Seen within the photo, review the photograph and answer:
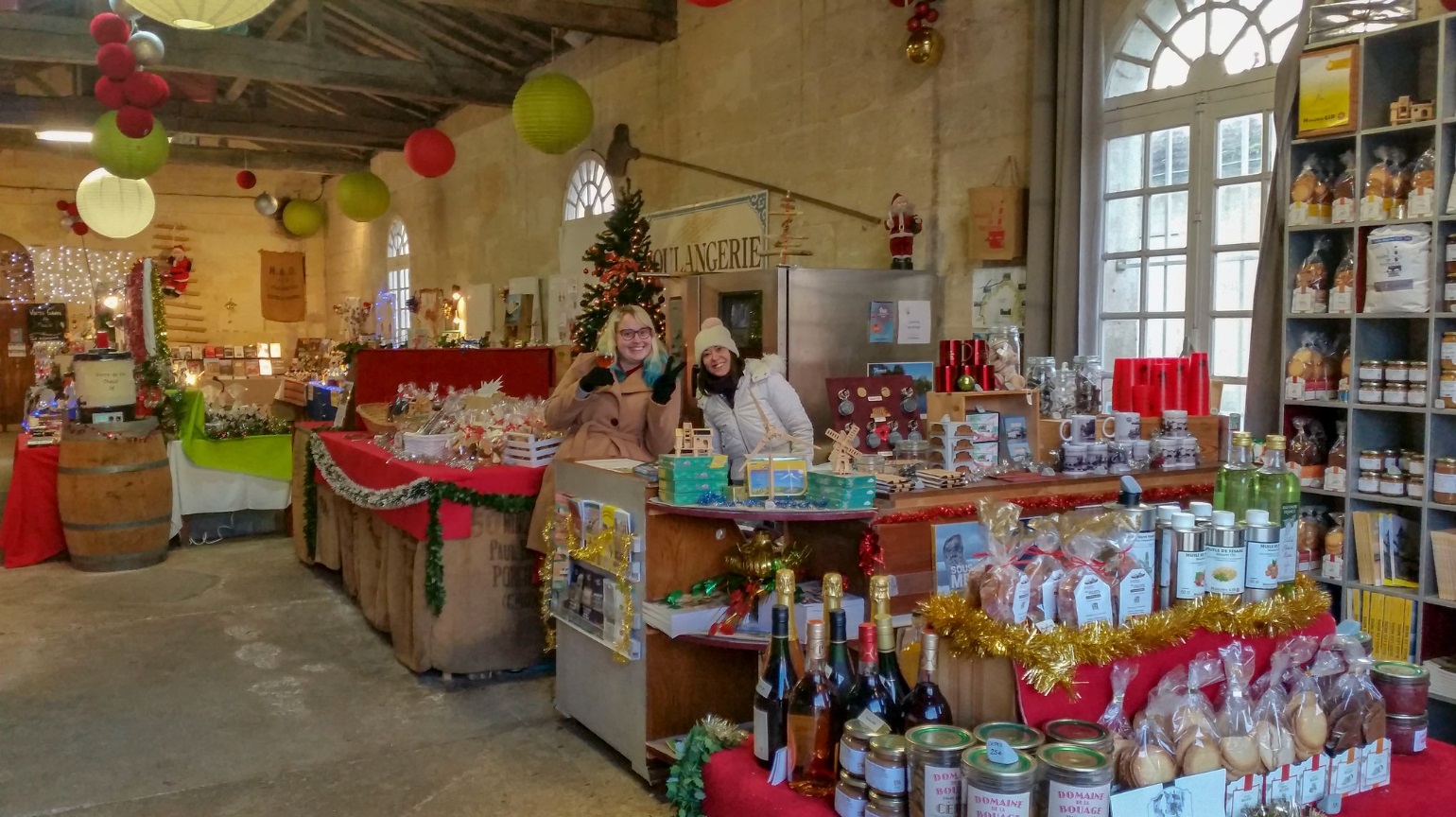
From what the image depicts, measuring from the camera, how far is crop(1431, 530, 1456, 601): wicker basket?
3.60m

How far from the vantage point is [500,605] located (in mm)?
4961

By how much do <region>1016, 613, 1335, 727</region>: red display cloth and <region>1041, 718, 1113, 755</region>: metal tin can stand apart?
30 millimetres

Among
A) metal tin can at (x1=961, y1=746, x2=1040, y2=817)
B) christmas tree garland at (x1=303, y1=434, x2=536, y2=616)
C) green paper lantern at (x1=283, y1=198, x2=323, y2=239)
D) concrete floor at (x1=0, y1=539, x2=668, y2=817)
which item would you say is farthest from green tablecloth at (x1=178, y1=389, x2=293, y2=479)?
green paper lantern at (x1=283, y1=198, x2=323, y2=239)

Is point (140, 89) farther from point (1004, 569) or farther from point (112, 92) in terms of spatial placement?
point (1004, 569)

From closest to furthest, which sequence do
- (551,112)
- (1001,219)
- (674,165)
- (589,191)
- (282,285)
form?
1. (1001,219)
2. (551,112)
3. (674,165)
4. (589,191)
5. (282,285)

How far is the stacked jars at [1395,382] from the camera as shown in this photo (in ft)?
12.1

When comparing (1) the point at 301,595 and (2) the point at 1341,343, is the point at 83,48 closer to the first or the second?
(1) the point at 301,595

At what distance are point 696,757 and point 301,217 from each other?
16421 millimetres

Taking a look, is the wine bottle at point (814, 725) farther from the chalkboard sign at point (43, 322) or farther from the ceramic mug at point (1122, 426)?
the chalkboard sign at point (43, 322)

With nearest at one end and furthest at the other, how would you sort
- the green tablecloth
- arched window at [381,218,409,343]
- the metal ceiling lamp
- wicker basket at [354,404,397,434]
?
wicker basket at [354,404,397,434] < the metal ceiling lamp < the green tablecloth < arched window at [381,218,409,343]

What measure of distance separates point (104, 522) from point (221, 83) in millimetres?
8669

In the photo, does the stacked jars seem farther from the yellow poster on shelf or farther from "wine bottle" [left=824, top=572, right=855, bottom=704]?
"wine bottle" [left=824, top=572, right=855, bottom=704]

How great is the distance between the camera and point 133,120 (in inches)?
262

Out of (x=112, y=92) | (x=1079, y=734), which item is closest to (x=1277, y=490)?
(x=1079, y=734)
